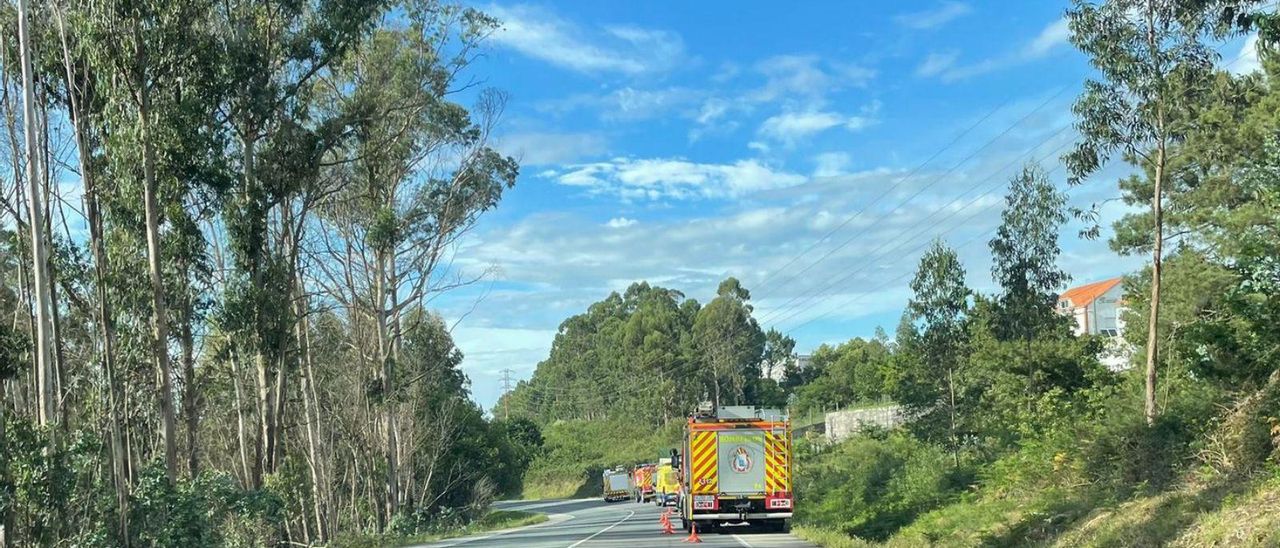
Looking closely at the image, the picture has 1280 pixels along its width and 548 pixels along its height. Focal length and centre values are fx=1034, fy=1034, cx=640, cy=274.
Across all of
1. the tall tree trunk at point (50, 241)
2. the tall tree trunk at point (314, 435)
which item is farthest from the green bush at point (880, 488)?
the tall tree trunk at point (314, 435)

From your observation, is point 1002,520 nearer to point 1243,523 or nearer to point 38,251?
point 1243,523

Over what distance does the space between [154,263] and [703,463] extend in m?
12.9

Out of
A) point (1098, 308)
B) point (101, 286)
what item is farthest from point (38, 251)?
point (1098, 308)

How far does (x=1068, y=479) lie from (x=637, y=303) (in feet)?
349

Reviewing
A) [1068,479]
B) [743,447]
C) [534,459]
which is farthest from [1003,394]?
[534,459]

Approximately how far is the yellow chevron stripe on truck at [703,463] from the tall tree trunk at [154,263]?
37.5ft

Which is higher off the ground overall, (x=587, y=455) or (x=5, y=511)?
(x=5, y=511)

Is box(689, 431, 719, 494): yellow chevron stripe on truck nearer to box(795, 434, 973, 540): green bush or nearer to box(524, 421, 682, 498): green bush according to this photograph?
box(795, 434, 973, 540): green bush

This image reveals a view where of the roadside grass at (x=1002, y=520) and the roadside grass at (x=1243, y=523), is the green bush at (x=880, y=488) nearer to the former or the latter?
the roadside grass at (x=1002, y=520)

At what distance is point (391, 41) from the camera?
3147 centimetres

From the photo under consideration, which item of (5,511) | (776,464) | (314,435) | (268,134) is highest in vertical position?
(268,134)

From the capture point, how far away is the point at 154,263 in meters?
21.3

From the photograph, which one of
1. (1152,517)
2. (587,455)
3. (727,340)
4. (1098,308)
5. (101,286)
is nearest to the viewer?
(1152,517)

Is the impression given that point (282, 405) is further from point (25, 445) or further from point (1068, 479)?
point (1068, 479)
